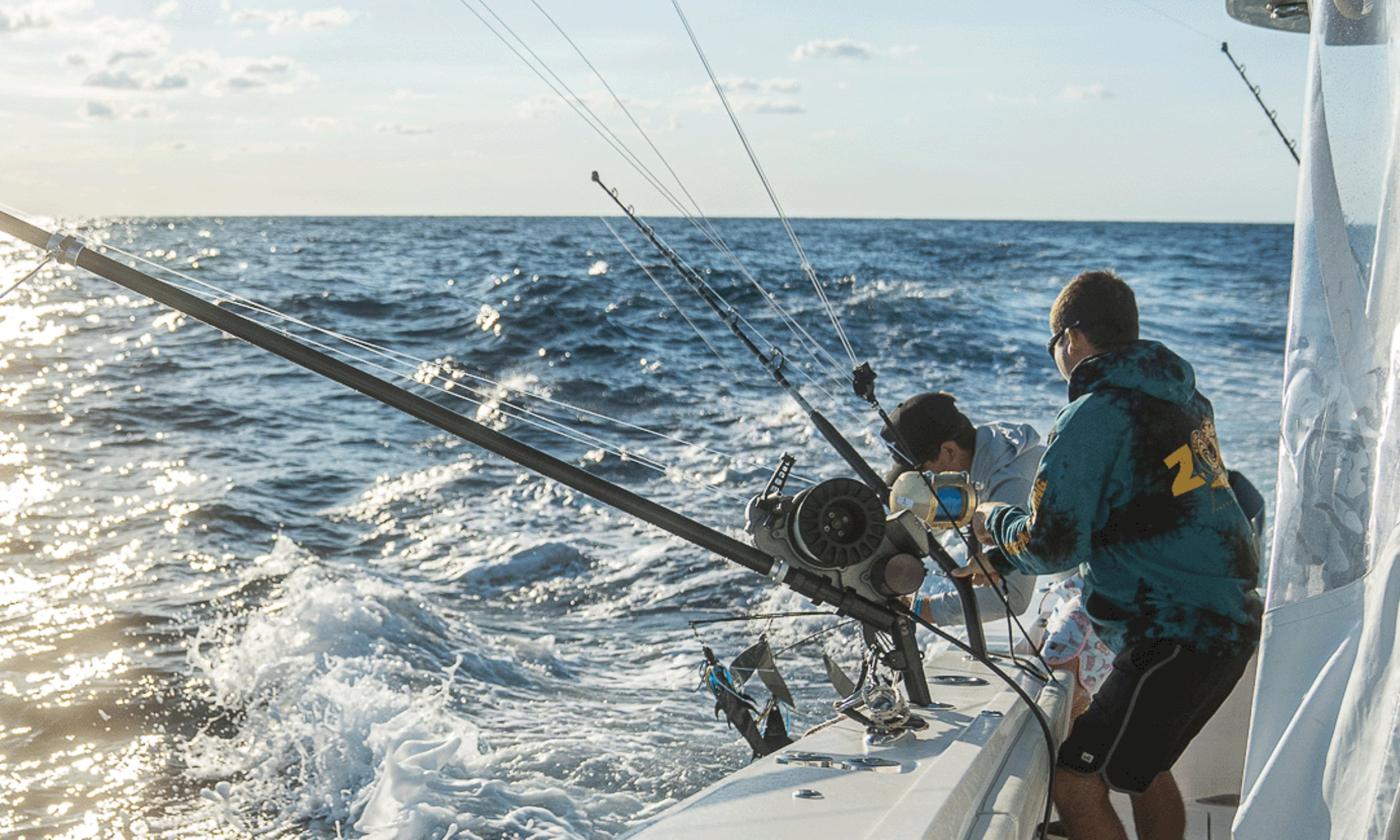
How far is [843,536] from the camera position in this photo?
7.45 feet

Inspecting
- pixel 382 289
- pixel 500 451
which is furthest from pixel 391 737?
pixel 382 289

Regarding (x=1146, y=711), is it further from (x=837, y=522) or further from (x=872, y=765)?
(x=837, y=522)

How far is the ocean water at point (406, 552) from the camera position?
431 centimetres

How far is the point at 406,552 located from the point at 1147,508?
5.53m

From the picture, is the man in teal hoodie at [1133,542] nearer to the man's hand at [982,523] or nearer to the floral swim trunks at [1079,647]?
the man's hand at [982,523]

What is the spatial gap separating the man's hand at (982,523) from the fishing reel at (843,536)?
0.94 ft

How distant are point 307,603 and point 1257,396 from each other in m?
9.02

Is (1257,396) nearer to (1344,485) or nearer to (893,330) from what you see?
(893,330)

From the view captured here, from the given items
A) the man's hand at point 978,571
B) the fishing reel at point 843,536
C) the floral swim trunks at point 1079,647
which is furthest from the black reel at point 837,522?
the floral swim trunks at point 1079,647

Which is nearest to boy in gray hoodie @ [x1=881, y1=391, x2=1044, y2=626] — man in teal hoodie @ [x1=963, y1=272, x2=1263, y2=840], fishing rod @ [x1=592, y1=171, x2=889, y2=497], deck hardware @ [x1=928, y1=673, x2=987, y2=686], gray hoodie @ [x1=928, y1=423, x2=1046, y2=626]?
gray hoodie @ [x1=928, y1=423, x2=1046, y2=626]

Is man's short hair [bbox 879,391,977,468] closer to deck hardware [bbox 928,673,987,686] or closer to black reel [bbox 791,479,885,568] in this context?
deck hardware [bbox 928,673,987,686]

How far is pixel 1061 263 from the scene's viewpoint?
2573cm

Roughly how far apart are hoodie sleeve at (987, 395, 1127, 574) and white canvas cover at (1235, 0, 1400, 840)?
22.0 inches

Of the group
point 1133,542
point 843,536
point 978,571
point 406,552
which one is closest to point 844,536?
point 843,536
